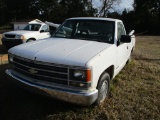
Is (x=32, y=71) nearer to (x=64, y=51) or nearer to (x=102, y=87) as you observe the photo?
(x=64, y=51)

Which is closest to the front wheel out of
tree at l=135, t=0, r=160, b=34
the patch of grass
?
the patch of grass

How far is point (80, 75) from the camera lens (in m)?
3.56

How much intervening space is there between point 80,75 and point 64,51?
0.67 metres

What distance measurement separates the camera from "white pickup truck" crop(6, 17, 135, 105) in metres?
3.58

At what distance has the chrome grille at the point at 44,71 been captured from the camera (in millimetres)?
3631

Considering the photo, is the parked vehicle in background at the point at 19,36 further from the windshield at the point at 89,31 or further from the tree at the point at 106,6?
the tree at the point at 106,6

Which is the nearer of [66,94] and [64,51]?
[66,94]

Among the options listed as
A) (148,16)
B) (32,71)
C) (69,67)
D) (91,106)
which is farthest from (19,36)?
(148,16)

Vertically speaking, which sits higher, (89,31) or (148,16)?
(148,16)

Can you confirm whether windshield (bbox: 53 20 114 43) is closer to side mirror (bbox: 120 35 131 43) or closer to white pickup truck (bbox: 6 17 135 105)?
white pickup truck (bbox: 6 17 135 105)

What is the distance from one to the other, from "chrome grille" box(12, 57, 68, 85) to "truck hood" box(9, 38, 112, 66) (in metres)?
0.09

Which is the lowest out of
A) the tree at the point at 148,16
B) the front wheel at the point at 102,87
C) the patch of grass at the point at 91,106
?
the patch of grass at the point at 91,106

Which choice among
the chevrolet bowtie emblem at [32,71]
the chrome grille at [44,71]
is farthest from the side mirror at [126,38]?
the chevrolet bowtie emblem at [32,71]

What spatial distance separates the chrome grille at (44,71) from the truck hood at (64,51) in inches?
3.7
